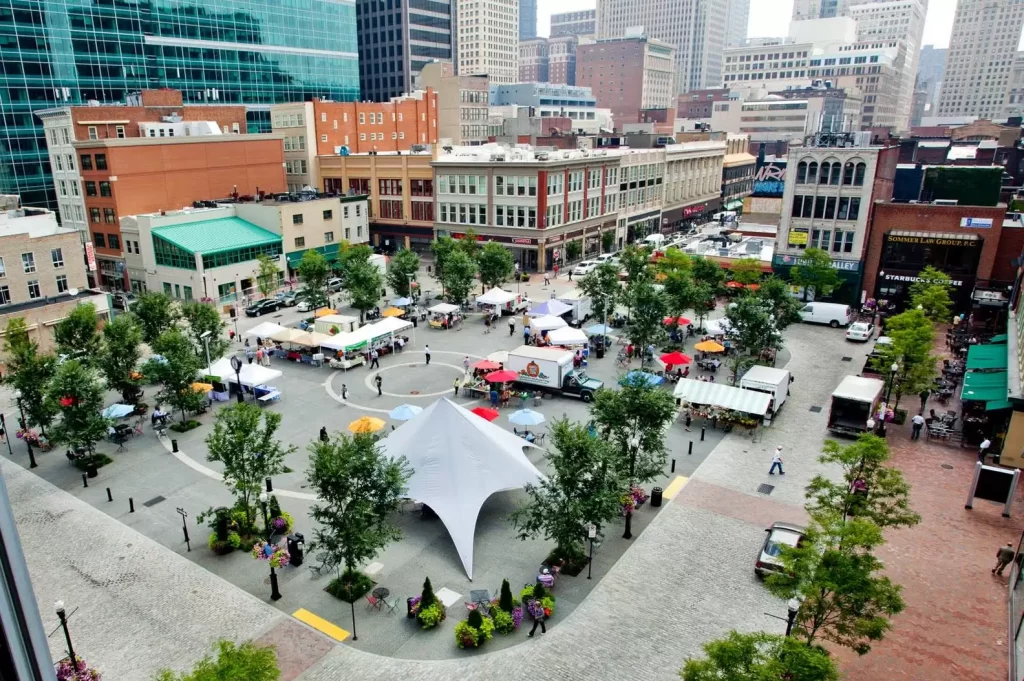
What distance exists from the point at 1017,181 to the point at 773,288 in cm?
6286

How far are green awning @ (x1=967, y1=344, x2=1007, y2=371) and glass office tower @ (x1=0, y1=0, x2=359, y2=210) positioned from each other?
94.2m

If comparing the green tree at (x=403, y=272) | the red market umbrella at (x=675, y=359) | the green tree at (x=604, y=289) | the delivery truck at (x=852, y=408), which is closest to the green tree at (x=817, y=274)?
the green tree at (x=604, y=289)

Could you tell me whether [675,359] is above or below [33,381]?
below

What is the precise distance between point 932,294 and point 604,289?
20.7 metres

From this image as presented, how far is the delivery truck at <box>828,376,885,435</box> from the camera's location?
105ft

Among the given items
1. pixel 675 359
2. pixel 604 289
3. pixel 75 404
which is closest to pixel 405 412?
pixel 75 404

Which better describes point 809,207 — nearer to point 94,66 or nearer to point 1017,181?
point 1017,181

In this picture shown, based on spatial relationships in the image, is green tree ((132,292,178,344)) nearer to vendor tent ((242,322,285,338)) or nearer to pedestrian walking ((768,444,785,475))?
vendor tent ((242,322,285,338))

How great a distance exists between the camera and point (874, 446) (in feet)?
67.0

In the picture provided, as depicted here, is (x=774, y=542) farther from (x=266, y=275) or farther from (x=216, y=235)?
(x=216, y=235)

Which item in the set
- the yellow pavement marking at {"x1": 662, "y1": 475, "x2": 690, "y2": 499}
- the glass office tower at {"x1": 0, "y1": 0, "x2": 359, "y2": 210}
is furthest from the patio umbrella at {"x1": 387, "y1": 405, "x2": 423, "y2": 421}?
the glass office tower at {"x1": 0, "y1": 0, "x2": 359, "y2": 210}

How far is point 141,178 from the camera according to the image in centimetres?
6234

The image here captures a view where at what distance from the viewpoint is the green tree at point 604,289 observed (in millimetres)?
46719

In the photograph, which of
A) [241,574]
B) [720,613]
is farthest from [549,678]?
[241,574]
